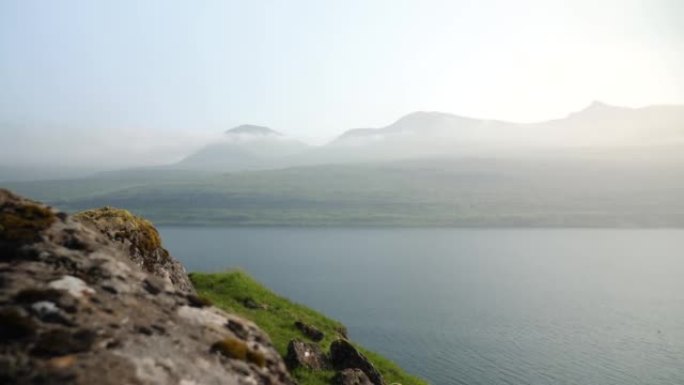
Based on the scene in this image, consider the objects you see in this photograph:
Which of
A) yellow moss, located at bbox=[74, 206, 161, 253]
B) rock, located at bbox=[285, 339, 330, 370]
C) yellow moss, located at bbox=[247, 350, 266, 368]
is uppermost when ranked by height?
yellow moss, located at bbox=[74, 206, 161, 253]

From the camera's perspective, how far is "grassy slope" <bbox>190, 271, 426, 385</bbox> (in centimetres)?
3144

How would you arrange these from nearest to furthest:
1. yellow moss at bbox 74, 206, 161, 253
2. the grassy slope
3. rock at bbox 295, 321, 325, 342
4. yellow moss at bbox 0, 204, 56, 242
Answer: yellow moss at bbox 0, 204, 56, 242 < yellow moss at bbox 74, 206, 161, 253 < the grassy slope < rock at bbox 295, 321, 325, 342

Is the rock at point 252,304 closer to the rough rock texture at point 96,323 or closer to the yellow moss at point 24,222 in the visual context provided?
the rough rock texture at point 96,323

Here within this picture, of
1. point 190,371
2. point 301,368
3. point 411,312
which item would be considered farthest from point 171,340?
point 411,312

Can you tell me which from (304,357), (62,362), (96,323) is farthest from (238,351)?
(304,357)

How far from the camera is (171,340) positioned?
975cm

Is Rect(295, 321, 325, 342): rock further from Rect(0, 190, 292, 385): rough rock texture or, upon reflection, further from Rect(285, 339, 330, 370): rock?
Rect(0, 190, 292, 385): rough rock texture

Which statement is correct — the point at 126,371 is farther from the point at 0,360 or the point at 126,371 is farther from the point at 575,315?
the point at 575,315

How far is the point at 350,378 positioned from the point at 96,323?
17315 millimetres

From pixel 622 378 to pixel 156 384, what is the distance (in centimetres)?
9592

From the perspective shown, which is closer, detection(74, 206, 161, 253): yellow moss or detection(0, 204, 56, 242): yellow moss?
detection(0, 204, 56, 242): yellow moss

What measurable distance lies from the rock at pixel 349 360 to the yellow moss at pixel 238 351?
56.2 ft

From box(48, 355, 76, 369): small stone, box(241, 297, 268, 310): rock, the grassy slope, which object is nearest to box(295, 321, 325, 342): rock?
the grassy slope

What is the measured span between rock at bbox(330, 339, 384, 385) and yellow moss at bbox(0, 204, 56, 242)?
722 inches
